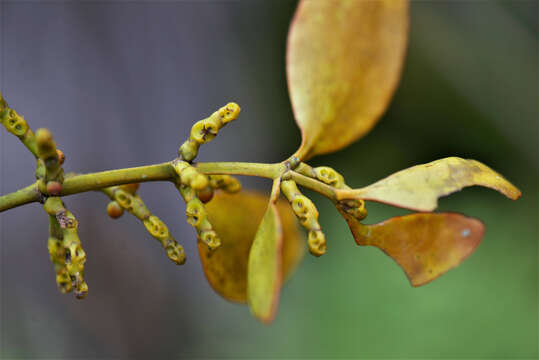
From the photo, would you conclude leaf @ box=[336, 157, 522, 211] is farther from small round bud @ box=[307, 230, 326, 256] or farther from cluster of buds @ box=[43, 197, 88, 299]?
cluster of buds @ box=[43, 197, 88, 299]

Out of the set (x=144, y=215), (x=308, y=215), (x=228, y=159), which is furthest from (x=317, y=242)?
(x=228, y=159)

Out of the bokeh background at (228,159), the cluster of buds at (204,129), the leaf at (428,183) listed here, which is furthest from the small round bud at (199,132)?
the bokeh background at (228,159)

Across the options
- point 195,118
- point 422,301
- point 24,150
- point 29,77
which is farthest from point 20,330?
point 422,301

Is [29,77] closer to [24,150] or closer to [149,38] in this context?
[24,150]

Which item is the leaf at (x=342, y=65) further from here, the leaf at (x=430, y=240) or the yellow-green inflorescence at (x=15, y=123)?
the yellow-green inflorescence at (x=15, y=123)

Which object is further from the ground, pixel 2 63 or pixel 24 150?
pixel 2 63

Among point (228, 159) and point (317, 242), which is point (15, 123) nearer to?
point (317, 242)

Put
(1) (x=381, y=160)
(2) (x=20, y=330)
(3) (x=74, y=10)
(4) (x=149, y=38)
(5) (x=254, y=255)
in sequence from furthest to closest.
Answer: (1) (x=381, y=160), (4) (x=149, y=38), (3) (x=74, y=10), (2) (x=20, y=330), (5) (x=254, y=255)
